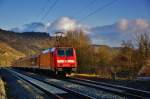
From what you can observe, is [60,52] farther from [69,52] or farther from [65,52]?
[69,52]

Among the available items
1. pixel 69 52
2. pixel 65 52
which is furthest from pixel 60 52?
pixel 69 52

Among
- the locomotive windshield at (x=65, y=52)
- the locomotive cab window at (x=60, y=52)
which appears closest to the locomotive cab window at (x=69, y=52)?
the locomotive windshield at (x=65, y=52)

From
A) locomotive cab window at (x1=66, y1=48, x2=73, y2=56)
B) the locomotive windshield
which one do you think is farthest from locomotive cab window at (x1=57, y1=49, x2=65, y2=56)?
locomotive cab window at (x1=66, y1=48, x2=73, y2=56)

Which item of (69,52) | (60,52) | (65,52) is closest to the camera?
(60,52)

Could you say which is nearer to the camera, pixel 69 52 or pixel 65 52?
pixel 65 52

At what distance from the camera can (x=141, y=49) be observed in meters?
82.4

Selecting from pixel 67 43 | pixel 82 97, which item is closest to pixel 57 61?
pixel 82 97

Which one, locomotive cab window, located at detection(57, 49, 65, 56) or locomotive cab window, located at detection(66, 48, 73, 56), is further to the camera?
locomotive cab window, located at detection(66, 48, 73, 56)

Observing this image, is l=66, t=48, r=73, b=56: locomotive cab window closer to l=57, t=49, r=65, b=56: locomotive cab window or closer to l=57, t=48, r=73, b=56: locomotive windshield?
l=57, t=48, r=73, b=56: locomotive windshield

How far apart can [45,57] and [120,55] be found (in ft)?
151

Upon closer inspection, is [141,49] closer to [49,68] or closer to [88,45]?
[88,45]

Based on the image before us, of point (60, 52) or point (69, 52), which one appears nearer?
point (60, 52)

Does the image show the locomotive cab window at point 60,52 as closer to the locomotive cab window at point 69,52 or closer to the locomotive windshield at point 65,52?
the locomotive windshield at point 65,52

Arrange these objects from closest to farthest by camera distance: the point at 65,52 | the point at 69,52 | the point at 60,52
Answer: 1. the point at 60,52
2. the point at 65,52
3. the point at 69,52
